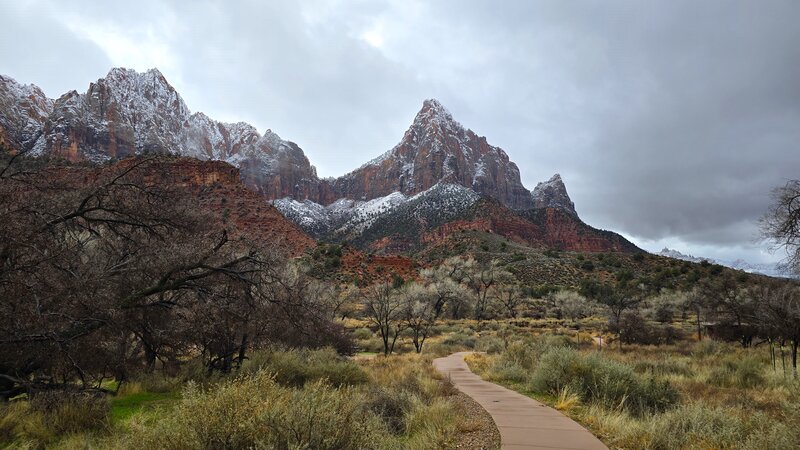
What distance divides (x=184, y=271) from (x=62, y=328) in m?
2.85

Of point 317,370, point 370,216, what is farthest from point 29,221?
point 370,216

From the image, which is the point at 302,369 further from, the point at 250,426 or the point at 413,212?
the point at 413,212

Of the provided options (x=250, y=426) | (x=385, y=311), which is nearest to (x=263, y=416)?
(x=250, y=426)

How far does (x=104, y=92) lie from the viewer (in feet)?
531

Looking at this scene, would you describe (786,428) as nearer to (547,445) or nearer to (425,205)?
(547,445)

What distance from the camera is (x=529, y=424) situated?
7.36 meters

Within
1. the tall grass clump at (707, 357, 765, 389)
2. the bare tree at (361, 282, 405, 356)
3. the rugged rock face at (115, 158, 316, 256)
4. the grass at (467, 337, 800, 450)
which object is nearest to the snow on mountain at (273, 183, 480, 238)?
the rugged rock face at (115, 158, 316, 256)

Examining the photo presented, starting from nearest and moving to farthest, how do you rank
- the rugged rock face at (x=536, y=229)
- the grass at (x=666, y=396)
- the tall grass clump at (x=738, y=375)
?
1. the grass at (x=666, y=396)
2. the tall grass clump at (x=738, y=375)
3. the rugged rock face at (x=536, y=229)

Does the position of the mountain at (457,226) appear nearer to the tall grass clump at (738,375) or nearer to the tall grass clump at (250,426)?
the tall grass clump at (738,375)

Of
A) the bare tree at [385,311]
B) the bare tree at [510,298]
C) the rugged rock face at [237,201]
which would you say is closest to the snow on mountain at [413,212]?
the rugged rock face at [237,201]

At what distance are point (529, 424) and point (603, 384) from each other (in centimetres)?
373

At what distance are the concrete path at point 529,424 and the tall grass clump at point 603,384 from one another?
101 centimetres

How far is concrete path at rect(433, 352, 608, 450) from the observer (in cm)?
606

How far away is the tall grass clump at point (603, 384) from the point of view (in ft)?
32.3
